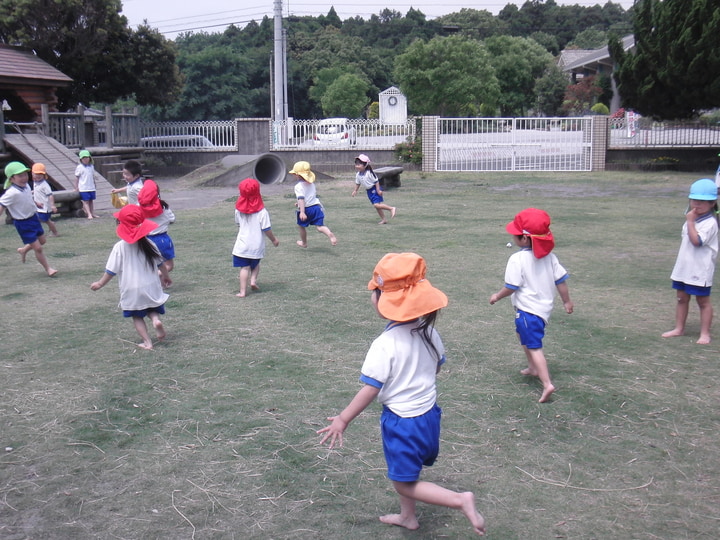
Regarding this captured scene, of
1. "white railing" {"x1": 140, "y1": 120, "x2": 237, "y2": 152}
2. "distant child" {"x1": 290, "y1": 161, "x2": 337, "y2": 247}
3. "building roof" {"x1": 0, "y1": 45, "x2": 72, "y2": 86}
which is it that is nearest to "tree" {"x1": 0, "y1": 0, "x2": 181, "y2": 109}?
"building roof" {"x1": 0, "y1": 45, "x2": 72, "y2": 86}

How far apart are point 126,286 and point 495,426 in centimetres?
322

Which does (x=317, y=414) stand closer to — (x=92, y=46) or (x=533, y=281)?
(x=533, y=281)

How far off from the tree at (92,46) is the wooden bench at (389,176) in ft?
37.0

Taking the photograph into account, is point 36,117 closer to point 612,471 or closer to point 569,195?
point 569,195

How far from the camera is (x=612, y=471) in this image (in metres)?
4.02

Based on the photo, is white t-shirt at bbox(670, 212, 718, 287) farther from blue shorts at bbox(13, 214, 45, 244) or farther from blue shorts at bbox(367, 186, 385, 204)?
blue shorts at bbox(13, 214, 45, 244)

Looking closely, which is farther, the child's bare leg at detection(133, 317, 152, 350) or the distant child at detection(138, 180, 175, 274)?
the distant child at detection(138, 180, 175, 274)

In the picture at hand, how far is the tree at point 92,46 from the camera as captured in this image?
76.6 feet

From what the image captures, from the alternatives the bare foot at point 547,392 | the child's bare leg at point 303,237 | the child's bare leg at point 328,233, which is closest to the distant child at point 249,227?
the child's bare leg at point 328,233

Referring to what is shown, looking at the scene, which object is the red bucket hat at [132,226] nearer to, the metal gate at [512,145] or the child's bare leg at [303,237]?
the child's bare leg at [303,237]

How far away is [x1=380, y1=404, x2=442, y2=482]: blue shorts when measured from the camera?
327 cm

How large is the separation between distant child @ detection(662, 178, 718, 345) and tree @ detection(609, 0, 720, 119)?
15938 millimetres

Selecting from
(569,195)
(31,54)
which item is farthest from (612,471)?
(31,54)

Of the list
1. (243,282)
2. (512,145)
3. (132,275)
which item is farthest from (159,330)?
(512,145)
